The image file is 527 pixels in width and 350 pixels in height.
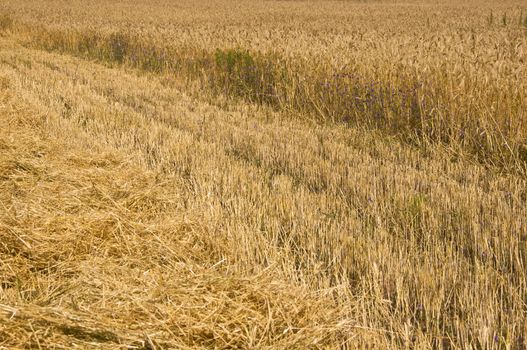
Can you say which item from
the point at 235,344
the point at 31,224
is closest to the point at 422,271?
the point at 235,344

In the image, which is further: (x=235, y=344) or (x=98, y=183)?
(x=98, y=183)

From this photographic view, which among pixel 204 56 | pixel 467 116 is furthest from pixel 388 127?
pixel 204 56

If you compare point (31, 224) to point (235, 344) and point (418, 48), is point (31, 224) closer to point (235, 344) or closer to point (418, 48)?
point (235, 344)

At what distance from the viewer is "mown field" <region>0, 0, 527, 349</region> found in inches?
95.4

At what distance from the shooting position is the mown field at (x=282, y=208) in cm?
242

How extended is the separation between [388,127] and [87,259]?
4479mm

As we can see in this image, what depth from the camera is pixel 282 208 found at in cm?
407

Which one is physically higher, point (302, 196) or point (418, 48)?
point (418, 48)

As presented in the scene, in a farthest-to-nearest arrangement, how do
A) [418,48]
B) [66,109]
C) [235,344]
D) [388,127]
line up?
[418,48]
[66,109]
[388,127]
[235,344]

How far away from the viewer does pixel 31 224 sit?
10.5 ft

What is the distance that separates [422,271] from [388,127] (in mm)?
3840

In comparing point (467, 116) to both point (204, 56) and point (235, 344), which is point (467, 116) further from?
point (204, 56)

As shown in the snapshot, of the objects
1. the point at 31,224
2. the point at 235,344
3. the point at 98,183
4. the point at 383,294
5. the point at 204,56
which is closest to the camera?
the point at 235,344

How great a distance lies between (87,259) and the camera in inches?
118
